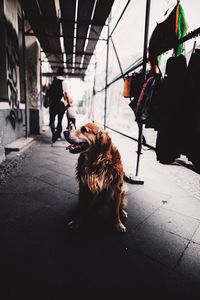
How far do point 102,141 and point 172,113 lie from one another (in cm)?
73

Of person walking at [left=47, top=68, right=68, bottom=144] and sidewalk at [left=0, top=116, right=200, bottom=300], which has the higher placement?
person walking at [left=47, top=68, right=68, bottom=144]

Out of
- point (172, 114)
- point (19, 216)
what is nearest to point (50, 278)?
point (19, 216)

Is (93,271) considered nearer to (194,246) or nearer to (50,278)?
(50,278)

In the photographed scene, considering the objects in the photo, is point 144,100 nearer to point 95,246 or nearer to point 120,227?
point 120,227

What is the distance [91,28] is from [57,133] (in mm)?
3727

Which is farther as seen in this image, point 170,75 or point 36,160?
point 36,160

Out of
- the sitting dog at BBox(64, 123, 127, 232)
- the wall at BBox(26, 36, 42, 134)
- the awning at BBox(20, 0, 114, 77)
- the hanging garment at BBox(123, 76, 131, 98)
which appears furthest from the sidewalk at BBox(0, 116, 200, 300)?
the wall at BBox(26, 36, 42, 134)

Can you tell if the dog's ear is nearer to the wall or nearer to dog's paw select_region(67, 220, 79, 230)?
dog's paw select_region(67, 220, 79, 230)

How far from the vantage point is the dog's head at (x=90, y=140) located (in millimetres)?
1976

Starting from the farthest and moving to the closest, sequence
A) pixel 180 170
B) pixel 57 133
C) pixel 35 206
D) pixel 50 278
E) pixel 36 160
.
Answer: pixel 57 133 → pixel 36 160 → pixel 180 170 → pixel 35 206 → pixel 50 278

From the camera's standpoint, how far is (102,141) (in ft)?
6.44

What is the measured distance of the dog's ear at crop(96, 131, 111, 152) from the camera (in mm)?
1966

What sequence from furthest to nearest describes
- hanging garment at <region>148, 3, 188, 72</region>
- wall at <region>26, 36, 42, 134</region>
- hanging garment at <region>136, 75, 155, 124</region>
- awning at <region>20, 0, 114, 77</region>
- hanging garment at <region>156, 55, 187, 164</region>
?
wall at <region>26, 36, 42, 134</region> < awning at <region>20, 0, 114, 77</region> < hanging garment at <region>136, 75, 155, 124</region> < hanging garment at <region>148, 3, 188, 72</region> < hanging garment at <region>156, 55, 187, 164</region>

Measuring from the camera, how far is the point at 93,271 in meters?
1.41
